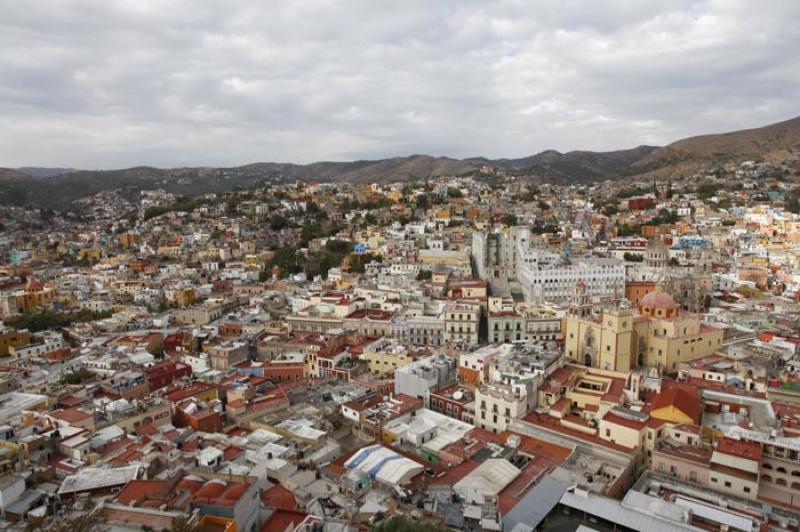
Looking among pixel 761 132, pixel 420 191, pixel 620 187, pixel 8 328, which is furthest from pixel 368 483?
pixel 761 132

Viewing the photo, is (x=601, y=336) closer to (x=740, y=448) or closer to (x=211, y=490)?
(x=740, y=448)

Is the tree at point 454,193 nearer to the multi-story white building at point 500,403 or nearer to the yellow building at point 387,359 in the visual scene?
the yellow building at point 387,359

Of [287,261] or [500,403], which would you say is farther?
[287,261]

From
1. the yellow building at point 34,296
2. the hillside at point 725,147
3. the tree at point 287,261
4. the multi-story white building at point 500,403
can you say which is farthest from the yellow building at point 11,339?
the hillside at point 725,147

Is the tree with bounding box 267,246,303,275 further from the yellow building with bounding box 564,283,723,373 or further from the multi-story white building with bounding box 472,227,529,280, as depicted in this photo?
the yellow building with bounding box 564,283,723,373

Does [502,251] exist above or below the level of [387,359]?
above

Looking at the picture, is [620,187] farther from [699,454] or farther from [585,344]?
[699,454]

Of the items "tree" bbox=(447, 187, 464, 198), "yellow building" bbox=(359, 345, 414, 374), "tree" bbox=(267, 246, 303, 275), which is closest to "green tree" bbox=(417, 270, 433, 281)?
"tree" bbox=(267, 246, 303, 275)

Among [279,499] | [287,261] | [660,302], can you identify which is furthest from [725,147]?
[279,499]
